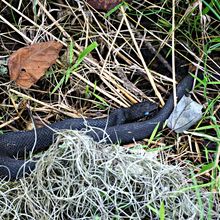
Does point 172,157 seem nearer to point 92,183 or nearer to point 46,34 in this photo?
point 92,183

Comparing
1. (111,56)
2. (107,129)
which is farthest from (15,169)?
(111,56)

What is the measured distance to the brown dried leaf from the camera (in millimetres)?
3424

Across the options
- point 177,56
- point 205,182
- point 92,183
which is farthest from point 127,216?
point 177,56

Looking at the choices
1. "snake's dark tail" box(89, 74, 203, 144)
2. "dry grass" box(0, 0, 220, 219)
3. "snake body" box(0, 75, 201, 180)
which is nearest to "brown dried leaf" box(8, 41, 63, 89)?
"dry grass" box(0, 0, 220, 219)

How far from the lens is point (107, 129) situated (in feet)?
11.2

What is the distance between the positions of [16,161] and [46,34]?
93 cm

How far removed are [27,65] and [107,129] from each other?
2.17 ft

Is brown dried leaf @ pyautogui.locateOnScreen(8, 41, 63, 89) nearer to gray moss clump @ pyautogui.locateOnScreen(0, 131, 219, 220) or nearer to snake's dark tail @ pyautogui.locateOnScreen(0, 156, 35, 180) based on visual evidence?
snake's dark tail @ pyautogui.locateOnScreen(0, 156, 35, 180)

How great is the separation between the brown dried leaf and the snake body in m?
0.33

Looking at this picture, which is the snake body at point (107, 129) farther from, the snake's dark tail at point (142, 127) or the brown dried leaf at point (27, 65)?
the brown dried leaf at point (27, 65)

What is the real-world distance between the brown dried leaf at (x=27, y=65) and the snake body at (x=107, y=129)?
1.08 ft

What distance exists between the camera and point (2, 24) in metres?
3.60

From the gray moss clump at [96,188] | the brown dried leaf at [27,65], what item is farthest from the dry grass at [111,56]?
the gray moss clump at [96,188]

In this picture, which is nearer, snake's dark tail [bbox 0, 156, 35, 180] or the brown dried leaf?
snake's dark tail [bbox 0, 156, 35, 180]
